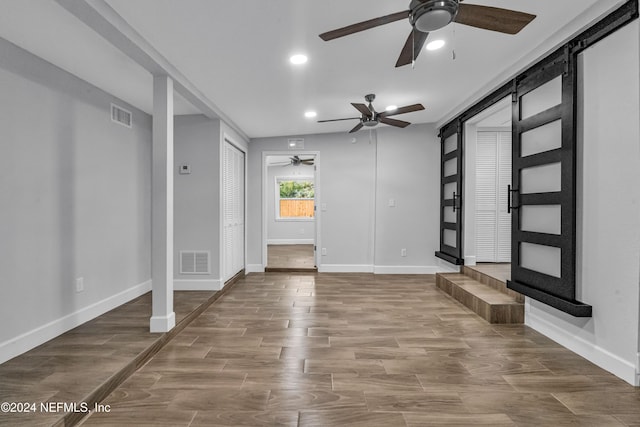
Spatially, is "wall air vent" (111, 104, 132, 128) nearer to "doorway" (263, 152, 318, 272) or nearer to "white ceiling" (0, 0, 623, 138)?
"white ceiling" (0, 0, 623, 138)

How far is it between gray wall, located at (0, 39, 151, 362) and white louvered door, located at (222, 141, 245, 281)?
1.20m

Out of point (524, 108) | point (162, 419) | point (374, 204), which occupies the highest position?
point (524, 108)

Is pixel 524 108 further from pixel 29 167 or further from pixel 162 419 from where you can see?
pixel 29 167

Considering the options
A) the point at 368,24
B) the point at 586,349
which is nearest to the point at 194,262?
the point at 368,24

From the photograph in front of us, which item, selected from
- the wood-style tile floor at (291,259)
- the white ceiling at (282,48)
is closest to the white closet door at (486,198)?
the white ceiling at (282,48)

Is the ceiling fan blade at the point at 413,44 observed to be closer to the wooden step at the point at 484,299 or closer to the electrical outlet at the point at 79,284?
the wooden step at the point at 484,299

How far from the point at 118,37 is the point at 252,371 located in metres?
2.47

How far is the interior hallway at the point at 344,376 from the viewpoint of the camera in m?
1.94

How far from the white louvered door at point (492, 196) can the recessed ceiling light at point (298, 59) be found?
3.68m

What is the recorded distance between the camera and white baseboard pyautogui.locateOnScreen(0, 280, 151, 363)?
2.46m

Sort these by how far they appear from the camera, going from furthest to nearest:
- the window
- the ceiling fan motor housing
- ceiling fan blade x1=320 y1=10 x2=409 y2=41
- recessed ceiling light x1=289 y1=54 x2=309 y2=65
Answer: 1. the window
2. recessed ceiling light x1=289 y1=54 x2=309 y2=65
3. ceiling fan blade x1=320 y1=10 x2=409 y2=41
4. the ceiling fan motor housing

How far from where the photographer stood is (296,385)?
2264mm

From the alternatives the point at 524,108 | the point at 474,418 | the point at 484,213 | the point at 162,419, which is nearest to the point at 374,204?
the point at 484,213

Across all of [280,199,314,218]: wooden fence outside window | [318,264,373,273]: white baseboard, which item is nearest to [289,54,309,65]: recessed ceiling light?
[318,264,373,273]: white baseboard
